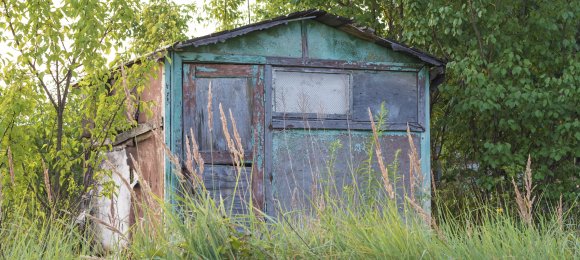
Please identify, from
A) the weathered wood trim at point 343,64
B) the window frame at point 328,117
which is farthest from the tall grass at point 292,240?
the weathered wood trim at point 343,64

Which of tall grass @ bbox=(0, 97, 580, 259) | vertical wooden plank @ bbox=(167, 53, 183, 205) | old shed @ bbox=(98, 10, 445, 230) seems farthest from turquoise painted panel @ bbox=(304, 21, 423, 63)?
tall grass @ bbox=(0, 97, 580, 259)

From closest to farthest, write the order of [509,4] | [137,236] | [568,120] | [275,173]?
1. [137,236]
2. [275,173]
3. [568,120]
4. [509,4]

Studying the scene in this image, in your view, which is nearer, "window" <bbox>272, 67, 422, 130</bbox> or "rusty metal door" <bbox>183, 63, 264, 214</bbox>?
"rusty metal door" <bbox>183, 63, 264, 214</bbox>

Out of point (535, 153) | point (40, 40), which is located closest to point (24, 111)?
point (40, 40)

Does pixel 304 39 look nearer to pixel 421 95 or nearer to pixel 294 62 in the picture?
pixel 294 62

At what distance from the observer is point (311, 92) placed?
1049 centimetres

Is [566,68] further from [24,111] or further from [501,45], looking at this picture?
[24,111]

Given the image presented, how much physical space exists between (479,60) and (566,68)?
1172mm

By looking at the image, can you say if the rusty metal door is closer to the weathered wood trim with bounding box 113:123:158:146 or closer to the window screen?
the weathered wood trim with bounding box 113:123:158:146

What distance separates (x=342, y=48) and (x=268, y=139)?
5.33 ft

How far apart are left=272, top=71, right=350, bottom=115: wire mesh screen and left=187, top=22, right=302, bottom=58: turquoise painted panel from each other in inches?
11.1

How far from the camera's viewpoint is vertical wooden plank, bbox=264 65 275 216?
10.2m

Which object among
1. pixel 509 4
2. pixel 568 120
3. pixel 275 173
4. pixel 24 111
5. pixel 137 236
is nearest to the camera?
pixel 137 236

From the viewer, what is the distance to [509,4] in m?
11.9
